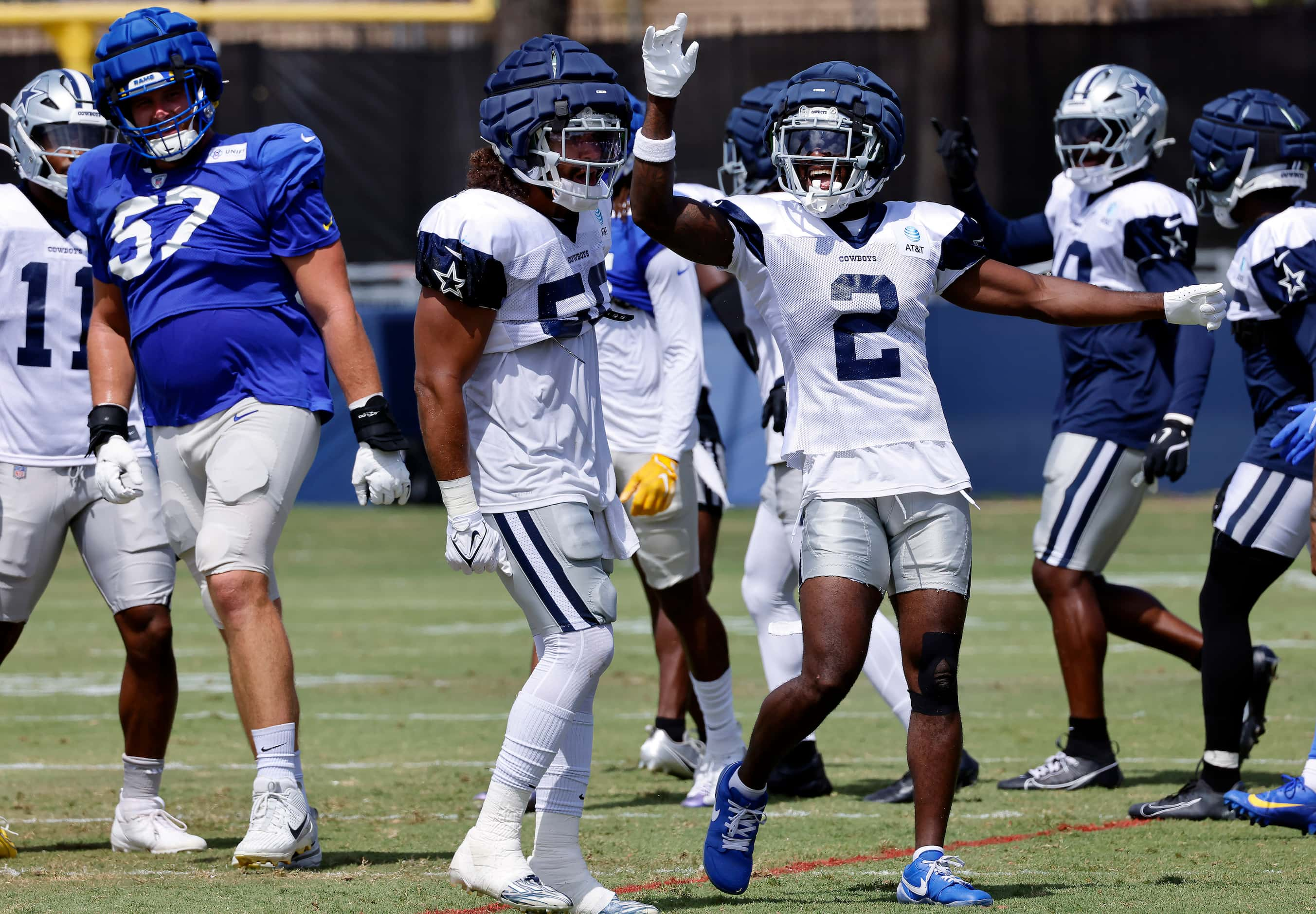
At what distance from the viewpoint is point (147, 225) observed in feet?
16.5

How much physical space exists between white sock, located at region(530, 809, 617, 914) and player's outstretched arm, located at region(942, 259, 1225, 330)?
1678 mm

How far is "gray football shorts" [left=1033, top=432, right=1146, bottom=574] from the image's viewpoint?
6.53 m

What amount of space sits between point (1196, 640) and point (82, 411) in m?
3.97

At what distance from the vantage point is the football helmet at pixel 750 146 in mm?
6645

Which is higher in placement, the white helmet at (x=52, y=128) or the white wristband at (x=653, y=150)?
the white wristband at (x=653, y=150)

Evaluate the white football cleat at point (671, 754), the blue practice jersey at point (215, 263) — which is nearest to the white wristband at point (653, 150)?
the blue practice jersey at point (215, 263)

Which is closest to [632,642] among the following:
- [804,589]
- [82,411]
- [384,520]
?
[82,411]

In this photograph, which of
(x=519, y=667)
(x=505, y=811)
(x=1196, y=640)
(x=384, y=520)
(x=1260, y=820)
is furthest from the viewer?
(x=384, y=520)

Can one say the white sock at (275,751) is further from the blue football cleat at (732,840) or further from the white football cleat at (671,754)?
the white football cleat at (671,754)

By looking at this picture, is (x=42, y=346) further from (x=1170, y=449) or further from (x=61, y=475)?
(x=1170, y=449)

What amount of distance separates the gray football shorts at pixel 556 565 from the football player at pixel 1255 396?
2.14 metres

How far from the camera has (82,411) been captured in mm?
5562

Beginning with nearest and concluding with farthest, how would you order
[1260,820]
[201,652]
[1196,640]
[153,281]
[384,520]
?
[153,281]
[1260,820]
[1196,640]
[201,652]
[384,520]

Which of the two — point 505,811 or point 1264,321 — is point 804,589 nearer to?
point 505,811
